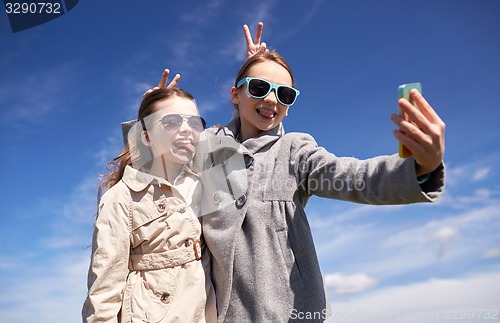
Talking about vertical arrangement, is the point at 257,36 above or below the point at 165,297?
above

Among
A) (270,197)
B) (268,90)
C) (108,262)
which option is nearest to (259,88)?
(268,90)

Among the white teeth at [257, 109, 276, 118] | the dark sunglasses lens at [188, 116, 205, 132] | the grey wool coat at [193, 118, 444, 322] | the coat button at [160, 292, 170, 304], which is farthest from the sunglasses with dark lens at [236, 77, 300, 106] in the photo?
the coat button at [160, 292, 170, 304]

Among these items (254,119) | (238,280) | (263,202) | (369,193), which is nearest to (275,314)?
(238,280)

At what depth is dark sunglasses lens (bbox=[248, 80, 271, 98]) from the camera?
4090 mm

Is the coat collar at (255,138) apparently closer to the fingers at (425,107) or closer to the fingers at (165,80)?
the fingers at (165,80)

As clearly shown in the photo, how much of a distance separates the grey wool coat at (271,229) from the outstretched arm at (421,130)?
0.60m

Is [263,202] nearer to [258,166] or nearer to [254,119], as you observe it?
[258,166]

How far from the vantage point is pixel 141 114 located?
15.0 ft

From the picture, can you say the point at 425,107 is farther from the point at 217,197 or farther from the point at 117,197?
the point at 117,197

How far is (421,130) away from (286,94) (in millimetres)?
1702

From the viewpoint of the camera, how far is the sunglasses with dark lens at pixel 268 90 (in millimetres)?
4090

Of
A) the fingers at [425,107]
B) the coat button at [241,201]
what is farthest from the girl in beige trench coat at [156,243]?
the fingers at [425,107]

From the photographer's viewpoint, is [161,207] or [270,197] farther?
[161,207]

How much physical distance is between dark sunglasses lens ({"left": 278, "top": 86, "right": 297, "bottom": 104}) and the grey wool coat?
0.34 meters
